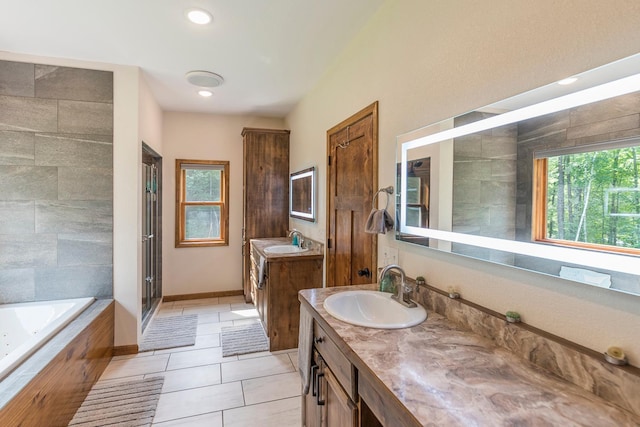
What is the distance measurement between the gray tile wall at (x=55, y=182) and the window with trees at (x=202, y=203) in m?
1.63

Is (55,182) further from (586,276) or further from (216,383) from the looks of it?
(586,276)

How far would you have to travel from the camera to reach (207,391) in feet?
7.52

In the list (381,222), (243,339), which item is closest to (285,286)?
(243,339)

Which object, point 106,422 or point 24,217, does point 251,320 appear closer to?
point 106,422

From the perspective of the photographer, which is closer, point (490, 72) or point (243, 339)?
point (490, 72)

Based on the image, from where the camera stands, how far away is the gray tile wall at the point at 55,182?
2.62 metres

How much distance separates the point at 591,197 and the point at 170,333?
3.59 m

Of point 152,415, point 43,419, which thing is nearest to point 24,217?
point 43,419

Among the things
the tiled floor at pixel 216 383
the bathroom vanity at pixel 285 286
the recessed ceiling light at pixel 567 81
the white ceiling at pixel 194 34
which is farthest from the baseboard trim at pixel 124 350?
the recessed ceiling light at pixel 567 81

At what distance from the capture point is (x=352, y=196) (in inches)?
96.0

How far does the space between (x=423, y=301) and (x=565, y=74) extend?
108cm

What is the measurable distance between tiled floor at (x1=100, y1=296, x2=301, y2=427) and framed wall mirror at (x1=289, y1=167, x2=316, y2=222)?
1.45 metres

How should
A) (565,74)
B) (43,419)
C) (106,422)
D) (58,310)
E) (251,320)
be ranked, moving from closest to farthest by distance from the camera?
(565,74) < (43,419) < (106,422) < (58,310) < (251,320)

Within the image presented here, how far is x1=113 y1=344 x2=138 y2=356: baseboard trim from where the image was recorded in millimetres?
2828
